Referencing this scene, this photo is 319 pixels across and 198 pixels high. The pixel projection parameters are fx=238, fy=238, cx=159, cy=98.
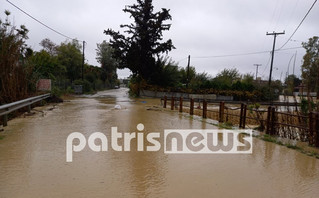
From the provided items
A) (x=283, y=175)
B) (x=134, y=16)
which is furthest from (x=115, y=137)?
(x=134, y=16)

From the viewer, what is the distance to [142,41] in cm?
2773

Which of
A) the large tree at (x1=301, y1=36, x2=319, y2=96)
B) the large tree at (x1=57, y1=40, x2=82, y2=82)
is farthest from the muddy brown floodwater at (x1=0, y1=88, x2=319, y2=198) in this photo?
the large tree at (x1=57, y1=40, x2=82, y2=82)

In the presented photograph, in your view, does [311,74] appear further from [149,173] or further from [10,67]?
[10,67]

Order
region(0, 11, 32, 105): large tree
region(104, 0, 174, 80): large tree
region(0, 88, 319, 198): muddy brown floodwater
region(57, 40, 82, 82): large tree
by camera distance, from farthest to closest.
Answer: region(57, 40, 82, 82): large tree
region(104, 0, 174, 80): large tree
region(0, 11, 32, 105): large tree
region(0, 88, 319, 198): muddy brown floodwater

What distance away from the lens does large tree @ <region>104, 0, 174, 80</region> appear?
2720 centimetres

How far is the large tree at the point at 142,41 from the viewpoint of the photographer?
27.2m

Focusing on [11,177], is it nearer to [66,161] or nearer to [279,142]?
[66,161]

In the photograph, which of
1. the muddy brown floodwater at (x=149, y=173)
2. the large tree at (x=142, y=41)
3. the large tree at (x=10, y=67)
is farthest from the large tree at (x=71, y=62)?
the muddy brown floodwater at (x=149, y=173)

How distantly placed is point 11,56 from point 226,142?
8.51m

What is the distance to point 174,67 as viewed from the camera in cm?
3080

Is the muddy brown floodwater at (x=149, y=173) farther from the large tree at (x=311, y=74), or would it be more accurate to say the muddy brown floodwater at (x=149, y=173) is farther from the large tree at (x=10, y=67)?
the large tree at (x=10, y=67)

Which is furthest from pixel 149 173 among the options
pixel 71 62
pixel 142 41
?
pixel 71 62

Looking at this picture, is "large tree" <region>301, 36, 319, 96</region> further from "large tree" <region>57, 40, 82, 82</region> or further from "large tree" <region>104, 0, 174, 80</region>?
"large tree" <region>57, 40, 82, 82</region>

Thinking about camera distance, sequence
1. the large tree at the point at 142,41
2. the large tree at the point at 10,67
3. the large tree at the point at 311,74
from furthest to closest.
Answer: the large tree at the point at 142,41 < the large tree at the point at 10,67 < the large tree at the point at 311,74
